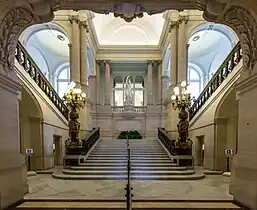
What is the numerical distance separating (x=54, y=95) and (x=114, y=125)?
973 centimetres

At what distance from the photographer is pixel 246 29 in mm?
4312

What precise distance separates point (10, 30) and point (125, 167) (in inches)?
265

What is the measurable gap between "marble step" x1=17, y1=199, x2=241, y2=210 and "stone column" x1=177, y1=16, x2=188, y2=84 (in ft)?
33.7

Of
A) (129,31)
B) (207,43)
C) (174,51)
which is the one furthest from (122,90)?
(174,51)

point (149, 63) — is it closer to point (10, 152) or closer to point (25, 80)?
point (25, 80)

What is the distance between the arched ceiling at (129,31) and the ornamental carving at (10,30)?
17.5m

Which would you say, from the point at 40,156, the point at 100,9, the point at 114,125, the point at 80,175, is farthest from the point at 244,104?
the point at 114,125

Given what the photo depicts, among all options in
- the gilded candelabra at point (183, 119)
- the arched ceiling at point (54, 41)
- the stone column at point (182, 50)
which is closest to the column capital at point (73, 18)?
the arched ceiling at point (54, 41)

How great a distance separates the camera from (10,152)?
4.52m

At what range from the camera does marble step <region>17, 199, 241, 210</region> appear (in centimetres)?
462

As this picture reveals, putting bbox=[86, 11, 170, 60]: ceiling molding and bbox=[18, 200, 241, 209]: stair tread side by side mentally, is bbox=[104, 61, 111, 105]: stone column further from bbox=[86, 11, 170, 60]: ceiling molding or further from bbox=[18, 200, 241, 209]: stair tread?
bbox=[18, 200, 241, 209]: stair tread

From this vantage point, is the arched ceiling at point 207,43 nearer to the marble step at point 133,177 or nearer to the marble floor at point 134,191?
the marble step at point 133,177

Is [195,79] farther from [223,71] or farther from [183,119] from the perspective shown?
[183,119]

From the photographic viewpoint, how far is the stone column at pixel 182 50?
14.5m
